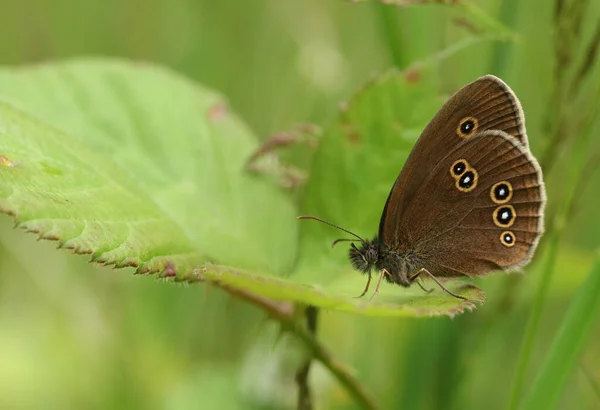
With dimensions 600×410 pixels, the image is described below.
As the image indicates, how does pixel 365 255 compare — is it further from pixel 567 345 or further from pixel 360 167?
pixel 567 345

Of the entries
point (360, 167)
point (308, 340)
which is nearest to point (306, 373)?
point (308, 340)

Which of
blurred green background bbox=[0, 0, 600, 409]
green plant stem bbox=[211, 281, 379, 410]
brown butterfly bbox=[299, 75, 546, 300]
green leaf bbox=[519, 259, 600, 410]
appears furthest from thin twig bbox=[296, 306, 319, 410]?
green leaf bbox=[519, 259, 600, 410]

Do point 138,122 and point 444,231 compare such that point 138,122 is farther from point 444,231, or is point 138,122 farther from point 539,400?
point 539,400

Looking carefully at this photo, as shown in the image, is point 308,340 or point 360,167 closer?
point 308,340

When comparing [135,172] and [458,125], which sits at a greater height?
[458,125]

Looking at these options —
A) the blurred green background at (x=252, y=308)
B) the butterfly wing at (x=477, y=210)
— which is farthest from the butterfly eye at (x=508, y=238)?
the blurred green background at (x=252, y=308)

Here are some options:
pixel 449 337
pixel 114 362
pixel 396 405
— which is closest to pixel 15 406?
pixel 114 362

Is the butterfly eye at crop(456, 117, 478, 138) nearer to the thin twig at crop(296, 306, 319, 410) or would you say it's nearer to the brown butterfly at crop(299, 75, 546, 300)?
the brown butterfly at crop(299, 75, 546, 300)
